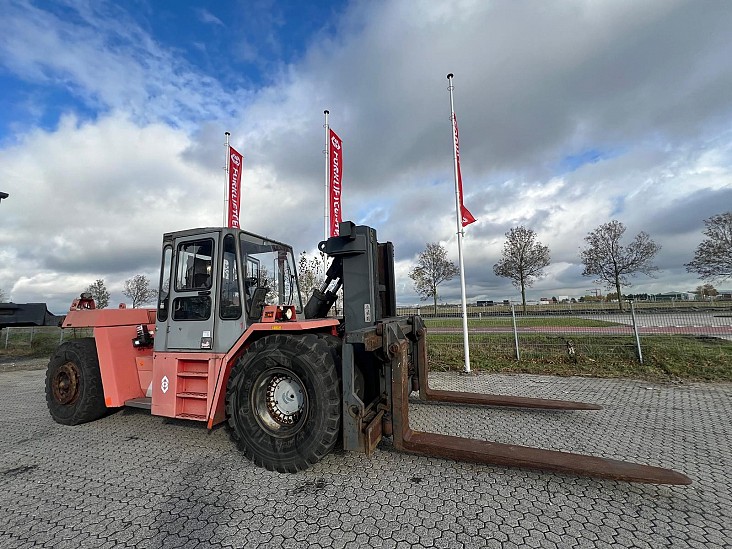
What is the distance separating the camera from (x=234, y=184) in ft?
40.5

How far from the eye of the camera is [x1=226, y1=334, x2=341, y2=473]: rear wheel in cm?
370

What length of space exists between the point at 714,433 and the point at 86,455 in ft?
26.6

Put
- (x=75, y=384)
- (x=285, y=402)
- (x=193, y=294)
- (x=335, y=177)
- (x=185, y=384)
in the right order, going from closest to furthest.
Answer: (x=285, y=402)
(x=185, y=384)
(x=193, y=294)
(x=75, y=384)
(x=335, y=177)

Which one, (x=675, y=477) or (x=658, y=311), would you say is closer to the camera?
(x=675, y=477)

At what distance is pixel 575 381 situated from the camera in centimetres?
816

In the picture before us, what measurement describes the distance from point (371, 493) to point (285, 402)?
1342mm

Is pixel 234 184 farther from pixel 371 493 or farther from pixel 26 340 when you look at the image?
pixel 26 340

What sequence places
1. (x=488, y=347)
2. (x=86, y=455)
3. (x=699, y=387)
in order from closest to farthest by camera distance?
(x=86, y=455) → (x=699, y=387) → (x=488, y=347)

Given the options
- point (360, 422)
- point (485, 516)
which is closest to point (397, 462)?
point (360, 422)

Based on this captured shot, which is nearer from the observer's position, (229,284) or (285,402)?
(285,402)

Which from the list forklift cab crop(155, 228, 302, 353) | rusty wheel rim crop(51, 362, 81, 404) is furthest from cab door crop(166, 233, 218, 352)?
rusty wheel rim crop(51, 362, 81, 404)

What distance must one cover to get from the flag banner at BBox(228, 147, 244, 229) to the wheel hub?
902 cm

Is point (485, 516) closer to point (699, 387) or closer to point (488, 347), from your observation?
point (699, 387)

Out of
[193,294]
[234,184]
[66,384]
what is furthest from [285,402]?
[234,184]
